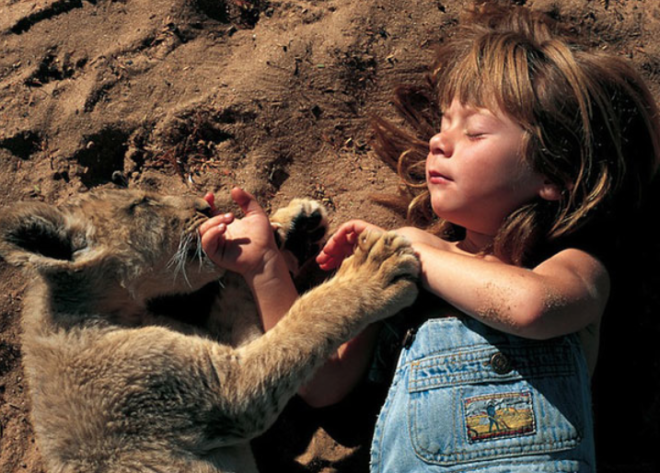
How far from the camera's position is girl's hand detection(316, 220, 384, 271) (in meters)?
3.99

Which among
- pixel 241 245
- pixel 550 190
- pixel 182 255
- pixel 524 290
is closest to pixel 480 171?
pixel 550 190

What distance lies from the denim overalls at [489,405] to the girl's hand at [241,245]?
44.9 inches

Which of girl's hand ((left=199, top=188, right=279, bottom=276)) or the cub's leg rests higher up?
girl's hand ((left=199, top=188, right=279, bottom=276))

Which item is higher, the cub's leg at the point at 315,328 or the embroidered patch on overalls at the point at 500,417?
the cub's leg at the point at 315,328

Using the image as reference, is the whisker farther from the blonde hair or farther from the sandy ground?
the blonde hair

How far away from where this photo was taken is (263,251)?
4.02 metres

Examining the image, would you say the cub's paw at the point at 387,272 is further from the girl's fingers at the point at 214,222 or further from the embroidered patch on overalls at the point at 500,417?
the girl's fingers at the point at 214,222

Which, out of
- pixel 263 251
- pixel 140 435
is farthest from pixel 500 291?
pixel 140 435

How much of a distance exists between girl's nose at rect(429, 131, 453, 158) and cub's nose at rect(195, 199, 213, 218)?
5.01ft

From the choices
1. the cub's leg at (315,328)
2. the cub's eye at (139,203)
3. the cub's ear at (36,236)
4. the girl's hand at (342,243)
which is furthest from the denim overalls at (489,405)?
the cub's ear at (36,236)

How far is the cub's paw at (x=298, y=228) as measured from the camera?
14.4ft

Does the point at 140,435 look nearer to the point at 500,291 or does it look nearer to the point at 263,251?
the point at 263,251

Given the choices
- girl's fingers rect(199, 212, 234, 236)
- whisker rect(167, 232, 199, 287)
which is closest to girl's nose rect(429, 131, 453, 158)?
girl's fingers rect(199, 212, 234, 236)

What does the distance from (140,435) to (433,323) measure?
184cm
